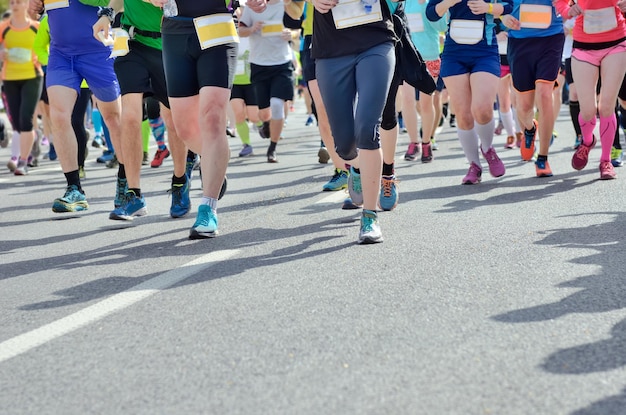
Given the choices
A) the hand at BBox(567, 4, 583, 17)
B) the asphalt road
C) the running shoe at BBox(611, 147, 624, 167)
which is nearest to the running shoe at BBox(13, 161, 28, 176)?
the asphalt road

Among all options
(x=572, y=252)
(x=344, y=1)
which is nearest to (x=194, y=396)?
(x=572, y=252)

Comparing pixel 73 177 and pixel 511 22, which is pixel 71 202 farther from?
pixel 511 22

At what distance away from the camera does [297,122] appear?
24.1 m

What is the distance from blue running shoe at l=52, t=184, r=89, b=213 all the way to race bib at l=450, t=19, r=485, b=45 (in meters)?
3.12

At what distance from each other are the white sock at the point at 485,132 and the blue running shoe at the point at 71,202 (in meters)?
3.21

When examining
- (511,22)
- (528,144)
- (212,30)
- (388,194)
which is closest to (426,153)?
(528,144)

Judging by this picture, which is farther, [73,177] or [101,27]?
[73,177]

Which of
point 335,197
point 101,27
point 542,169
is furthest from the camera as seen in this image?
point 542,169

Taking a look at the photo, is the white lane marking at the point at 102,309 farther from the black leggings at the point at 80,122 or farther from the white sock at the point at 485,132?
the black leggings at the point at 80,122

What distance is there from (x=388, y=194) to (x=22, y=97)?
23.4ft

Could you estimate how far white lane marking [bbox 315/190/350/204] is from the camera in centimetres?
809

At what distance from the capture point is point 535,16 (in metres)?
9.02

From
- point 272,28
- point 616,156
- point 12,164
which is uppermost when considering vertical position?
point 272,28

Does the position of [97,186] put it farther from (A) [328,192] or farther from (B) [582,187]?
(B) [582,187]
